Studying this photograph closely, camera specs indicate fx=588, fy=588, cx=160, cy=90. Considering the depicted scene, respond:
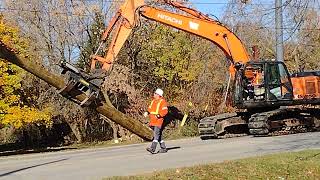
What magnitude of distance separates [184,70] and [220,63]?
2890 mm

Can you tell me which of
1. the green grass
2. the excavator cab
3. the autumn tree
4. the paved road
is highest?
the autumn tree

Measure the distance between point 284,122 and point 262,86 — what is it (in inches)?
66.9

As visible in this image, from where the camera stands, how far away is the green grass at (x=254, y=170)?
38.4 feet

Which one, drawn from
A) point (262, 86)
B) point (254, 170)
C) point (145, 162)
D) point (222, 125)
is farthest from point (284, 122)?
point (254, 170)

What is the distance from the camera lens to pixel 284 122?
2227 cm

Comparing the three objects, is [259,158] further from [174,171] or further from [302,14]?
[302,14]

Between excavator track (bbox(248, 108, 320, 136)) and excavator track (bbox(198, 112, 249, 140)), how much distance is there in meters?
1.11

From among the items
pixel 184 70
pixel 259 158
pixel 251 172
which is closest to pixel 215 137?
pixel 259 158

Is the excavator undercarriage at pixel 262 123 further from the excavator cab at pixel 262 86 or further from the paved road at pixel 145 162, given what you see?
the paved road at pixel 145 162

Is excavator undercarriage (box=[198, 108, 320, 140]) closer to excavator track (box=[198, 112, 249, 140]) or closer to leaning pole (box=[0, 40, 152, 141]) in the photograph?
excavator track (box=[198, 112, 249, 140])

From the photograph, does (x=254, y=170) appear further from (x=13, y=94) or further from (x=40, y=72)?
(x=13, y=94)

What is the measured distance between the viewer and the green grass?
11.7 m

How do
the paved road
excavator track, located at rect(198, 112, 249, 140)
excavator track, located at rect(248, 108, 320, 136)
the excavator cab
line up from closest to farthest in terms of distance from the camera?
the paved road < excavator track, located at rect(248, 108, 320, 136) < the excavator cab < excavator track, located at rect(198, 112, 249, 140)

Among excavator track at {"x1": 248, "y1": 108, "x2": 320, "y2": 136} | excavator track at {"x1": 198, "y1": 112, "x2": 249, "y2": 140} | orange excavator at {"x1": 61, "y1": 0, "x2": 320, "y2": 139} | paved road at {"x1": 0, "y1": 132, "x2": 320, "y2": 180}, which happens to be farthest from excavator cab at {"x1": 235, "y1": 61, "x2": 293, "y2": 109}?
paved road at {"x1": 0, "y1": 132, "x2": 320, "y2": 180}
